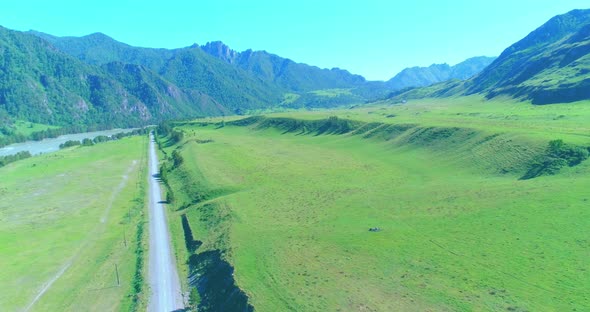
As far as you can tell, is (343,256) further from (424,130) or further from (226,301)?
(424,130)

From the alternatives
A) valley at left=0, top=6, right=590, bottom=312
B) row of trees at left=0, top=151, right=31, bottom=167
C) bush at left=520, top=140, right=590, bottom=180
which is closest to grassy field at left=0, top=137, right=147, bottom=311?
valley at left=0, top=6, right=590, bottom=312

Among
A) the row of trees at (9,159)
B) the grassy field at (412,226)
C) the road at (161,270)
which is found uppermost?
the row of trees at (9,159)

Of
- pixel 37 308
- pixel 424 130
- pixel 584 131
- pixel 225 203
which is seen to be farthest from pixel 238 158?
pixel 584 131

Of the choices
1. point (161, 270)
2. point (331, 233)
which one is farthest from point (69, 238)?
point (331, 233)

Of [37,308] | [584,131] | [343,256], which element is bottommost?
[37,308]

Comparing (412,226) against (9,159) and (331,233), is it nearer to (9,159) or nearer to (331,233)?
(331,233)

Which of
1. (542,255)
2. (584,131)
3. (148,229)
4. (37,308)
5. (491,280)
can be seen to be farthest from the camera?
(584,131)

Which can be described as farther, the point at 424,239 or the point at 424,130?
the point at 424,130

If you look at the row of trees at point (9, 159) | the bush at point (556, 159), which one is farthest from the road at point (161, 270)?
the row of trees at point (9, 159)

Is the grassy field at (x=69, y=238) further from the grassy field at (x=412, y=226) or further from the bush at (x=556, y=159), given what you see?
the bush at (x=556, y=159)
